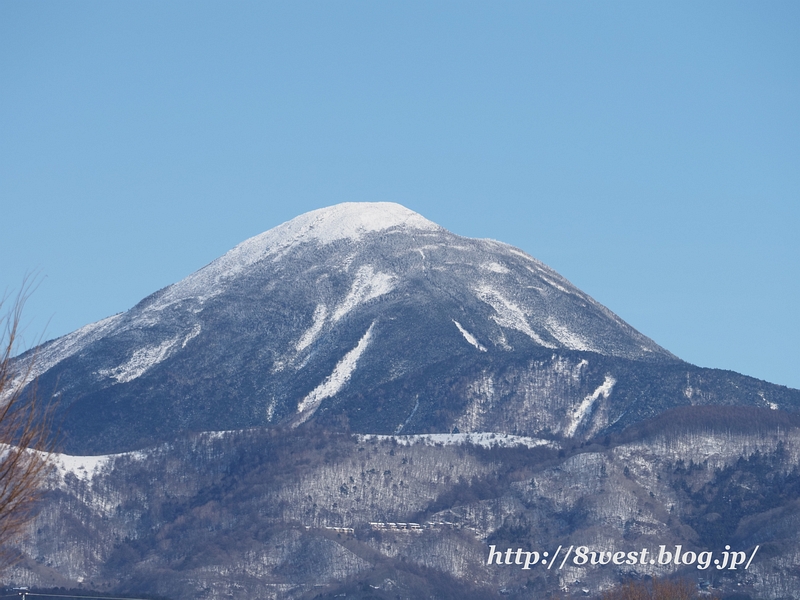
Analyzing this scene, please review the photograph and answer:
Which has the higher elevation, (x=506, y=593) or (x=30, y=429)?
(x=30, y=429)

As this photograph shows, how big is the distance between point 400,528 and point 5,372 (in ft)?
562

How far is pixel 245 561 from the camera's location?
613 feet

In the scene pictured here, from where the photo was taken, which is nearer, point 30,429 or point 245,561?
point 30,429

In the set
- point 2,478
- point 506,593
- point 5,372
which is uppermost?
point 5,372

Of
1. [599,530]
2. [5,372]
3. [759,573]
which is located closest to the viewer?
[5,372]

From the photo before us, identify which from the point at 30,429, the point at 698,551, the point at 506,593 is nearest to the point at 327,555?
the point at 506,593

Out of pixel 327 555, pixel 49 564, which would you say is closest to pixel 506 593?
pixel 327 555

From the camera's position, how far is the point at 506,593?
178 meters

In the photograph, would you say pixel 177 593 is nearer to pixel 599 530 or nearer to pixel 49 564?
pixel 49 564

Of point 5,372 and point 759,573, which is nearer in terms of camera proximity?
point 5,372

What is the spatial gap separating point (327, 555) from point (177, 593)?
21259 millimetres

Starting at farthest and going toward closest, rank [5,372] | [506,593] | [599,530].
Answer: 1. [599,530]
2. [506,593]
3. [5,372]

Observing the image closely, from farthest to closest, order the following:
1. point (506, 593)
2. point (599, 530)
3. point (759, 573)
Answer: point (599, 530), point (506, 593), point (759, 573)

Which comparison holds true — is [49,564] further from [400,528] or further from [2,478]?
[2,478]
